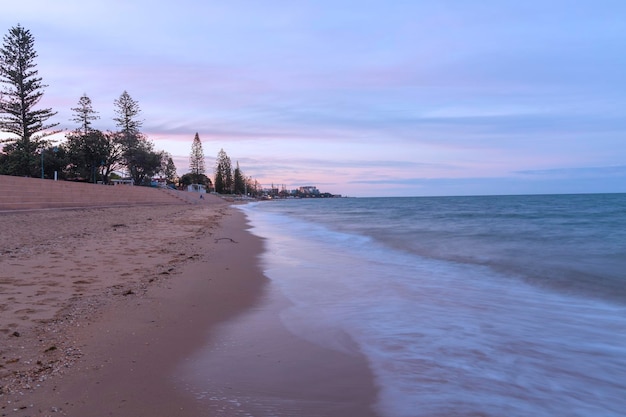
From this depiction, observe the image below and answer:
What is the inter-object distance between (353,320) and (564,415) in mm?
2454

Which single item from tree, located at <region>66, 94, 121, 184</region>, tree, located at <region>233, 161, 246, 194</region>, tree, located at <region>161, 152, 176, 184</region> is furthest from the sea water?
tree, located at <region>233, 161, 246, 194</region>

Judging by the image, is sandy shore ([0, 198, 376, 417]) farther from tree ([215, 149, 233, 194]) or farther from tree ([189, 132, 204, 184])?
tree ([215, 149, 233, 194])

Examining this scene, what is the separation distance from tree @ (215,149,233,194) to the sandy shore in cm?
11092

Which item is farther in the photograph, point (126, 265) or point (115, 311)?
Result: point (126, 265)

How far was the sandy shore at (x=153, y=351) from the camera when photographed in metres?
2.75

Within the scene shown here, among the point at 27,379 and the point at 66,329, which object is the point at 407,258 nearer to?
the point at 66,329

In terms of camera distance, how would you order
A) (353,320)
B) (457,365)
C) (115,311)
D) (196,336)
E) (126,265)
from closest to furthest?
1. (457,365)
2. (196,336)
3. (115,311)
4. (353,320)
5. (126,265)

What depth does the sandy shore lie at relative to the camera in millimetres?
2750

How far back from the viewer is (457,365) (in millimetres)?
3748

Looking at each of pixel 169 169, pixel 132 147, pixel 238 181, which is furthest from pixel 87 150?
pixel 238 181

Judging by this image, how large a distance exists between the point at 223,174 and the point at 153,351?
117476 mm

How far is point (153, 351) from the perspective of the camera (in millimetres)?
3625

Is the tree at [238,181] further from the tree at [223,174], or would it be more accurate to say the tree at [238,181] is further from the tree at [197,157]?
the tree at [197,157]

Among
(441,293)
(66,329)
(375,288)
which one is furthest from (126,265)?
(441,293)
